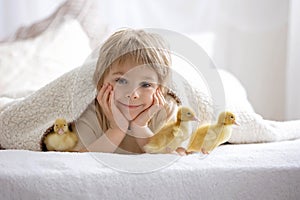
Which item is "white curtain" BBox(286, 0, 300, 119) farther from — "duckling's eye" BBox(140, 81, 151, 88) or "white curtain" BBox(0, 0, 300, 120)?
"duckling's eye" BBox(140, 81, 151, 88)

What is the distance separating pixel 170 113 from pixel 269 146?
241 mm

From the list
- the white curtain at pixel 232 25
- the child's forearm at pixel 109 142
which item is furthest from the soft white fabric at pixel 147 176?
the white curtain at pixel 232 25

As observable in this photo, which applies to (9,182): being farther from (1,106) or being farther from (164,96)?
(1,106)

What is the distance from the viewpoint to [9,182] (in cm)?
97

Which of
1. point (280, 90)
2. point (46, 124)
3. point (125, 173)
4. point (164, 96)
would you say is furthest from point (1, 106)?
point (280, 90)

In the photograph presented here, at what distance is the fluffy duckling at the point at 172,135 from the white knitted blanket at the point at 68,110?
0.42 feet

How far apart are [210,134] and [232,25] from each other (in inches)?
63.8

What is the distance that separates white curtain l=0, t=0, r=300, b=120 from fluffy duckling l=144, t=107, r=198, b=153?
1.53 metres

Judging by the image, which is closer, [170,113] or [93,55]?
[170,113]

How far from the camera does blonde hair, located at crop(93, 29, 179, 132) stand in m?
1.21

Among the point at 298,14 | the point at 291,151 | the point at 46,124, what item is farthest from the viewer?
the point at 298,14

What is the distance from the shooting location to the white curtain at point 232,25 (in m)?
2.66

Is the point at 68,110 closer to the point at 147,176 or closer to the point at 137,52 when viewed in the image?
the point at 137,52

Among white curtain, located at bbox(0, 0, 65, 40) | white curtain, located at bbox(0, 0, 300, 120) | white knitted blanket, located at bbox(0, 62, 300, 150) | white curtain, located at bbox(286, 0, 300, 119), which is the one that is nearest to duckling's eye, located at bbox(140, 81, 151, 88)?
white knitted blanket, located at bbox(0, 62, 300, 150)
